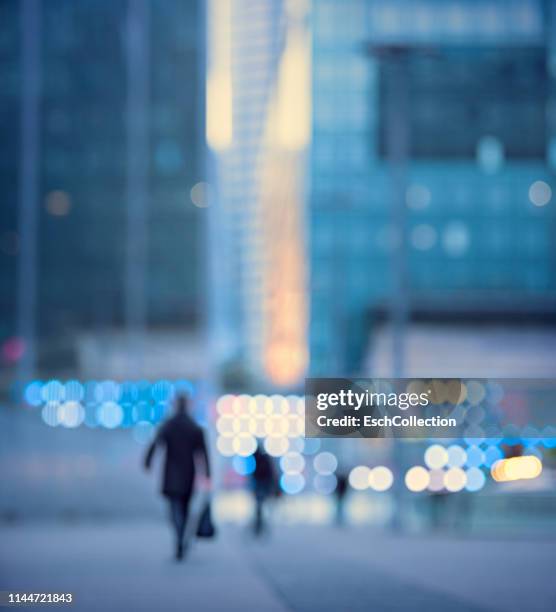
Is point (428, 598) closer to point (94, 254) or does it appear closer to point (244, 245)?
point (94, 254)

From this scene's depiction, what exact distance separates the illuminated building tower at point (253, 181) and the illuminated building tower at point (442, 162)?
9.00ft

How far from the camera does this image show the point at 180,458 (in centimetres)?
1286

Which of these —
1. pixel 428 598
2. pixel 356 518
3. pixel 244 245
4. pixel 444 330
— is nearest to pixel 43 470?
pixel 356 518

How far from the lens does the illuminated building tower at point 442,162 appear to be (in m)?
65.6

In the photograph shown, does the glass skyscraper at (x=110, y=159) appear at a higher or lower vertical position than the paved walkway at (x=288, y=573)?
higher

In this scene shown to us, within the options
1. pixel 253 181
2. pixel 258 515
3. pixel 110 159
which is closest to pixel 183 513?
pixel 258 515

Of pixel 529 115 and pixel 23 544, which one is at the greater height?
pixel 529 115

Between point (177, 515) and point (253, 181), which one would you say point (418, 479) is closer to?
point (177, 515)

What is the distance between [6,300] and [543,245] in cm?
4655

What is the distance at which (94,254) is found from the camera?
24500mm

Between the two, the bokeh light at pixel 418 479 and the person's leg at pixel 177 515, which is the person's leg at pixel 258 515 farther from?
the bokeh light at pixel 418 479

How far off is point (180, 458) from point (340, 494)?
13.6 meters

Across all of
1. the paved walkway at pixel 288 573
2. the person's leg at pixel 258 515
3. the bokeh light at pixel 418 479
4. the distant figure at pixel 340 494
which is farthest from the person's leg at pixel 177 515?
the bokeh light at pixel 418 479

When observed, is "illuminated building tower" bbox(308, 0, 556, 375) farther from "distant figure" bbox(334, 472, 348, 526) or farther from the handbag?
the handbag
